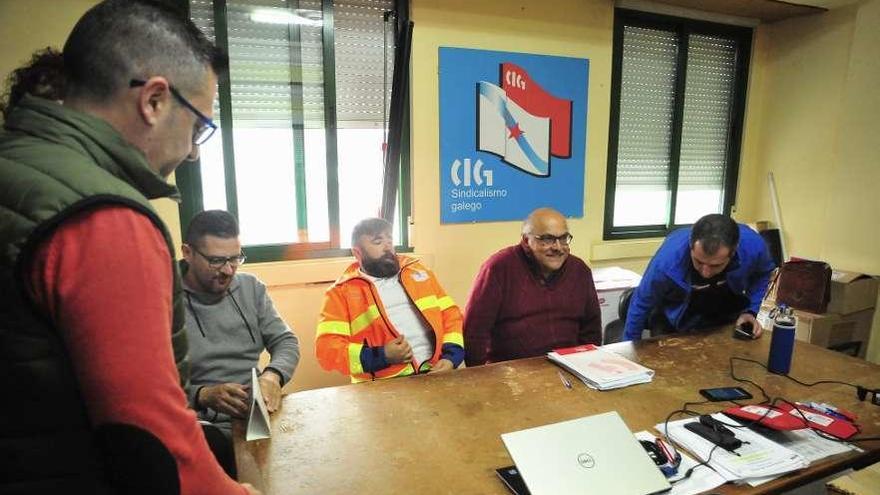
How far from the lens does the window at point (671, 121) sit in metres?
3.48

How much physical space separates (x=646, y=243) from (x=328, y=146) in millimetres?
2457

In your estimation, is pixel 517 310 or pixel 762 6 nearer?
pixel 517 310

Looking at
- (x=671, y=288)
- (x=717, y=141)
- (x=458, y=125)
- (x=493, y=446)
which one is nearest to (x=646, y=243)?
(x=717, y=141)

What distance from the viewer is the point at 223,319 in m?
1.80

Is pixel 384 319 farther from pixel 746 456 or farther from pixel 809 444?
pixel 809 444

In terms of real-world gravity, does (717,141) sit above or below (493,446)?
above

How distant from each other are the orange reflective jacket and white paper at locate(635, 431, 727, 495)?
1.08 meters

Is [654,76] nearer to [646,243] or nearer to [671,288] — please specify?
[646,243]

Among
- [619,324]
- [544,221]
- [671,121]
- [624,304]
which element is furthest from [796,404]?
[671,121]

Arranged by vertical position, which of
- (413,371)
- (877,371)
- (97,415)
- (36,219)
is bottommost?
(413,371)

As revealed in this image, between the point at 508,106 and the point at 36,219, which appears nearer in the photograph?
the point at 36,219

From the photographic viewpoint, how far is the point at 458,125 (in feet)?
9.64

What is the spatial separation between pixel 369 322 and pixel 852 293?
3.14 meters

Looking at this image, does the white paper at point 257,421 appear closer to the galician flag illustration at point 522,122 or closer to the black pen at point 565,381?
the black pen at point 565,381
